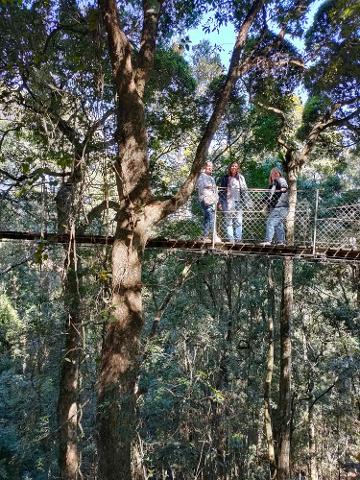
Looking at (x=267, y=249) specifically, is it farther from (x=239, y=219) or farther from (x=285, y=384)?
(x=285, y=384)

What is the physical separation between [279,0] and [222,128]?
2621 millimetres

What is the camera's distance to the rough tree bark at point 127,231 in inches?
96.7

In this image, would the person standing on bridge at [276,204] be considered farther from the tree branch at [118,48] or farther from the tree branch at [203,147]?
the tree branch at [118,48]

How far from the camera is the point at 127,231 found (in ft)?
9.18

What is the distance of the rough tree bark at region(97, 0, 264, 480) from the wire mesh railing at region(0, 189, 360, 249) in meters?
0.24

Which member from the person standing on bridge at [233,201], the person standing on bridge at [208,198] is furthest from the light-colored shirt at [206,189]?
the person standing on bridge at [233,201]

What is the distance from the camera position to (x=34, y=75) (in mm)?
2561

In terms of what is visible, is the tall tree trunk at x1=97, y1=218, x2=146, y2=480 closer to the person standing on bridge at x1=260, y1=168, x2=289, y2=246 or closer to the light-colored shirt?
the light-colored shirt

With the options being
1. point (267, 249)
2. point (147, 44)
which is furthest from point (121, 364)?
point (147, 44)

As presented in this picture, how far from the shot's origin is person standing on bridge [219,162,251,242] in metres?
4.38

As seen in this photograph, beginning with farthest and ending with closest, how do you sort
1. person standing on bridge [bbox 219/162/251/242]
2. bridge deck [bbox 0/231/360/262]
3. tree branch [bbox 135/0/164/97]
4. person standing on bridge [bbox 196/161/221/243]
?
person standing on bridge [bbox 219/162/251/242] → person standing on bridge [bbox 196/161/221/243] → bridge deck [bbox 0/231/360/262] → tree branch [bbox 135/0/164/97]

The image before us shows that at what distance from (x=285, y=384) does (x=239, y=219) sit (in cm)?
249

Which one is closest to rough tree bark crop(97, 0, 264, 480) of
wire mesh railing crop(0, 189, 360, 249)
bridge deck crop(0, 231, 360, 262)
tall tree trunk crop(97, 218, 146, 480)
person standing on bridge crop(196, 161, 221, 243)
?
tall tree trunk crop(97, 218, 146, 480)

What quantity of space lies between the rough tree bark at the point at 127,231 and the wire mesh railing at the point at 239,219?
242 mm
